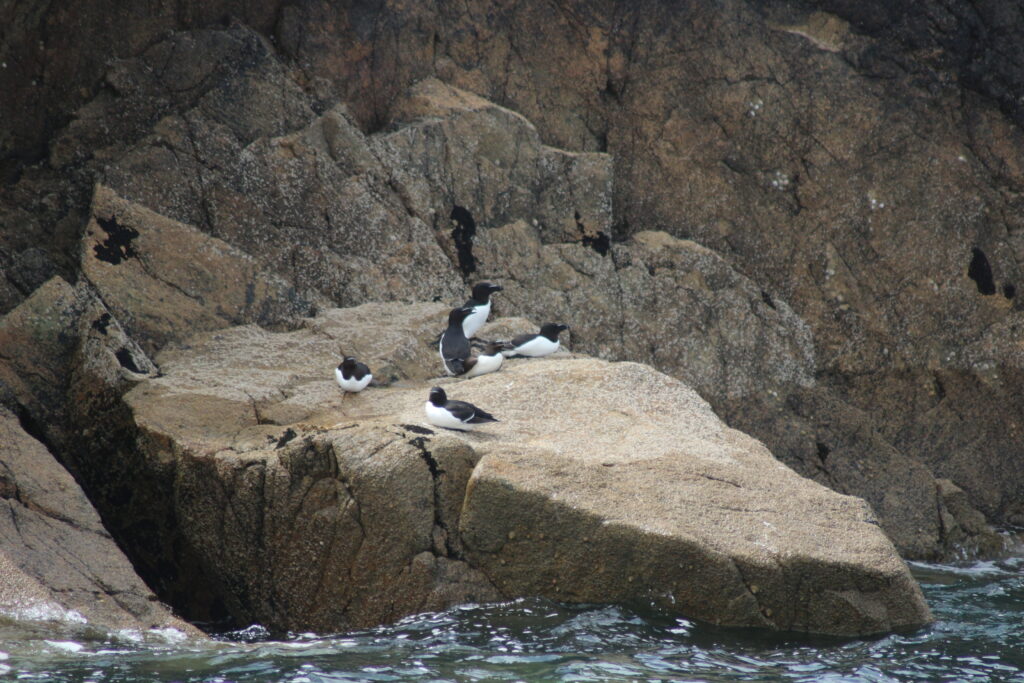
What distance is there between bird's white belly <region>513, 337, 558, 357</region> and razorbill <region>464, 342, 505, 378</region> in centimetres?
44

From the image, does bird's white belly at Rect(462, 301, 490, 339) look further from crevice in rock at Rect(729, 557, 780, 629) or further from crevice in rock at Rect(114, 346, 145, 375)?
crevice in rock at Rect(729, 557, 780, 629)

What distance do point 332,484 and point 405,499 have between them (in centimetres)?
61

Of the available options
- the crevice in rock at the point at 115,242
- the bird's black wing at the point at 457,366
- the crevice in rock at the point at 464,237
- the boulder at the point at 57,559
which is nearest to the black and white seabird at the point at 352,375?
the bird's black wing at the point at 457,366

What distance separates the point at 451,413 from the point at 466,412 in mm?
144

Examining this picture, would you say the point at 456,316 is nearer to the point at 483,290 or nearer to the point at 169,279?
the point at 483,290

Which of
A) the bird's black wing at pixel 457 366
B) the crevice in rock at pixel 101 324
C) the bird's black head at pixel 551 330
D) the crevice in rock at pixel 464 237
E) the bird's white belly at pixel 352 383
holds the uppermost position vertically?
the crevice in rock at pixel 464 237

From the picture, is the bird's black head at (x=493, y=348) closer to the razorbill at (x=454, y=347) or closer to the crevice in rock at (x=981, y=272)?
the razorbill at (x=454, y=347)

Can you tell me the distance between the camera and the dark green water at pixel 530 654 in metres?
6.58

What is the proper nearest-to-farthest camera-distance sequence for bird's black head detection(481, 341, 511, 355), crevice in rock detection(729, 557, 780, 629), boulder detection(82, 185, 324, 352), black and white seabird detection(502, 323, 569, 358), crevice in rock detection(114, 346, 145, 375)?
crevice in rock detection(729, 557, 780, 629) → crevice in rock detection(114, 346, 145, 375) → bird's black head detection(481, 341, 511, 355) → boulder detection(82, 185, 324, 352) → black and white seabird detection(502, 323, 569, 358)

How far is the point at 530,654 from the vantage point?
7.12 m

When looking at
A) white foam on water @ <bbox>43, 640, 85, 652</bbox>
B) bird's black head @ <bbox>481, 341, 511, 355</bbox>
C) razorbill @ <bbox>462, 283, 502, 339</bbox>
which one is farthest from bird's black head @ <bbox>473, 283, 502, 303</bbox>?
white foam on water @ <bbox>43, 640, 85, 652</bbox>

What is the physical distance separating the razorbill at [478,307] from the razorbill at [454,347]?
332mm

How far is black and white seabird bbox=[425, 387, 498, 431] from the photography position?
838cm

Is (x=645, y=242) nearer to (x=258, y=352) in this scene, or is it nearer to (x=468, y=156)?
(x=468, y=156)
